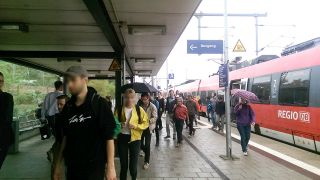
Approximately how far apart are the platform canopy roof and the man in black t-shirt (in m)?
2.93

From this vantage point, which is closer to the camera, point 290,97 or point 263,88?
point 290,97

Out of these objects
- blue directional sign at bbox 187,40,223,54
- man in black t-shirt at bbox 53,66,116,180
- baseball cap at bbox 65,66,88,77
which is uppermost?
blue directional sign at bbox 187,40,223,54

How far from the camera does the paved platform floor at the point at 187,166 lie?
28.2 ft

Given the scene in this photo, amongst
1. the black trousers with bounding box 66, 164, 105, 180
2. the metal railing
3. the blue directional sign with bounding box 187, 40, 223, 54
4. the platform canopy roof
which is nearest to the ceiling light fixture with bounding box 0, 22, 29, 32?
the platform canopy roof

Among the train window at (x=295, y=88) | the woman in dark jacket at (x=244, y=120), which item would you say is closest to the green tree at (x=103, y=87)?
the train window at (x=295, y=88)

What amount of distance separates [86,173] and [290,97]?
11.8 m

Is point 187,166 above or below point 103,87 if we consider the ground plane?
below

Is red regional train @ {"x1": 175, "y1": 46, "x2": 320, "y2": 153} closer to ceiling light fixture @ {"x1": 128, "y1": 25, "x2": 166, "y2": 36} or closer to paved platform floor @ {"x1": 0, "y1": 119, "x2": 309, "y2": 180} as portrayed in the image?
paved platform floor @ {"x1": 0, "y1": 119, "x2": 309, "y2": 180}

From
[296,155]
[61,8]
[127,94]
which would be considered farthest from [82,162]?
[296,155]

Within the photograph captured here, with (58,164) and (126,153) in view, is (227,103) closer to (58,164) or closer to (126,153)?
(126,153)

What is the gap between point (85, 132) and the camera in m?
3.69

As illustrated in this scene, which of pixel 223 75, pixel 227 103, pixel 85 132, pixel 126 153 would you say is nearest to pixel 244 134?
pixel 227 103

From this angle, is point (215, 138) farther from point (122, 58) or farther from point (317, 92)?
point (122, 58)

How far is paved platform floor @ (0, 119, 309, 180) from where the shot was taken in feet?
28.2
